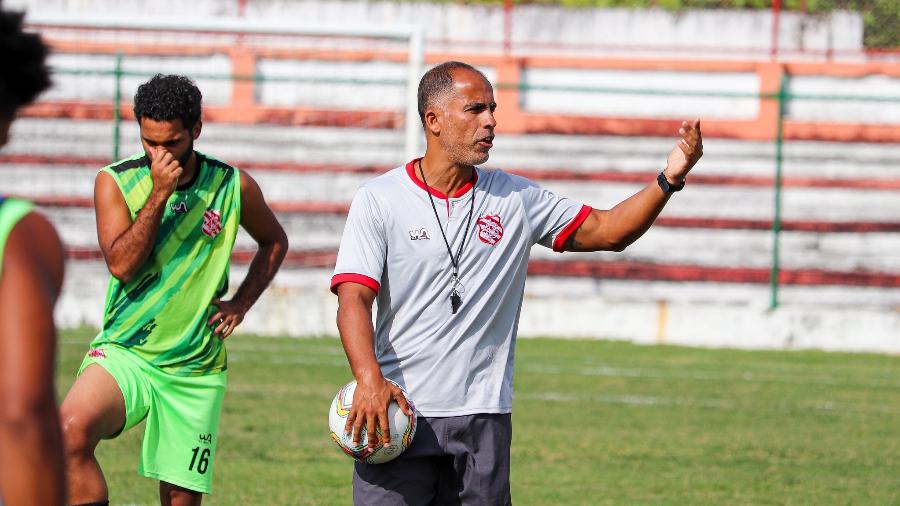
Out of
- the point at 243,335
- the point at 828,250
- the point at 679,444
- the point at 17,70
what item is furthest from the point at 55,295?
the point at 828,250

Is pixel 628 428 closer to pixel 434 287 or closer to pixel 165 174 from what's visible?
pixel 165 174

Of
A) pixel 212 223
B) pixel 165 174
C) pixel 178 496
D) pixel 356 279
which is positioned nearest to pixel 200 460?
pixel 178 496

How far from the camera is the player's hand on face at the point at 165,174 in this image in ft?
19.6

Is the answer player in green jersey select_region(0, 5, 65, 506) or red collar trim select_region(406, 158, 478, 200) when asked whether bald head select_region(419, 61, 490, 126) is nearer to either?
red collar trim select_region(406, 158, 478, 200)

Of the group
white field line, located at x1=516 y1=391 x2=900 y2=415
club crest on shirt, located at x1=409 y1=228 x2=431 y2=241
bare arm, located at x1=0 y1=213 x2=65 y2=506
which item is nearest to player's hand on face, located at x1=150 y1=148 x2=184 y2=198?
club crest on shirt, located at x1=409 y1=228 x2=431 y2=241

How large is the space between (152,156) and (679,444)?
477 centimetres

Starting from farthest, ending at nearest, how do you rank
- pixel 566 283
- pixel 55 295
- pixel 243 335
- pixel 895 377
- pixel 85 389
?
pixel 566 283
pixel 243 335
pixel 895 377
pixel 85 389
pixel 55 295

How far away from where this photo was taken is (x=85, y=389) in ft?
19.1

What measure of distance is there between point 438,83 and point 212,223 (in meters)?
1.40

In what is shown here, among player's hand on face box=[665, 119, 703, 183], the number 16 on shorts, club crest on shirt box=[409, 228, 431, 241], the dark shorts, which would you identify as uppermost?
player's hand on face box=[665, 119, 703, 183]

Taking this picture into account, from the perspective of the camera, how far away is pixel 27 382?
2510mm

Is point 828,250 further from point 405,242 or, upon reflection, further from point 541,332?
point 405,242

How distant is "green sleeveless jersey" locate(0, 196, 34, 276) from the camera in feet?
8.52

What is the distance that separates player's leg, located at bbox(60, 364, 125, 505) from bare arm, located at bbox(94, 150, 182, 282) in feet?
1.45
